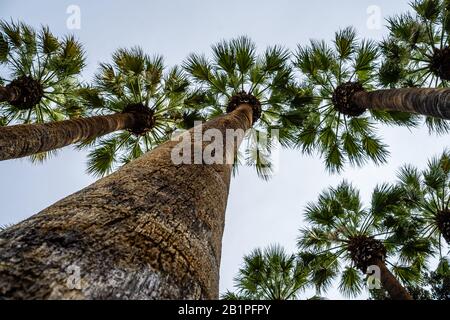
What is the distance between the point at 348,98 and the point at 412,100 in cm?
310

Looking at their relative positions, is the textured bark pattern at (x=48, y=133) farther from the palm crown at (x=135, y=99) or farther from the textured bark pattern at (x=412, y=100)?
the textured bark pattern at (x=412, y=100)

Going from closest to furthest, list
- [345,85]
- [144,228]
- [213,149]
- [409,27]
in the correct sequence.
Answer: [144,228] → [213,149] → [409,27] → [345,85]

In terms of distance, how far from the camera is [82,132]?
26.1ft

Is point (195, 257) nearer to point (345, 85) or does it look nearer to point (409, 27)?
point (345, 85)

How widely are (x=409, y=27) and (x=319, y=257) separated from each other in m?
7.02

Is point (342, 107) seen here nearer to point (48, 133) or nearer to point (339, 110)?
point (339, 110)

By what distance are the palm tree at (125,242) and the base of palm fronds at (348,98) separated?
833 centimetres

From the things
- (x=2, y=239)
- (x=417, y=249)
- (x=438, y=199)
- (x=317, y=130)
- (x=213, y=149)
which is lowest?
(x=2, y=239)

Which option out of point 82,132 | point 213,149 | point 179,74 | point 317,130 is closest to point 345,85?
point 317,130

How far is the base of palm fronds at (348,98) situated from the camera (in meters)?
9.45

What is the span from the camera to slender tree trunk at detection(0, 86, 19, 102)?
859 centimetres

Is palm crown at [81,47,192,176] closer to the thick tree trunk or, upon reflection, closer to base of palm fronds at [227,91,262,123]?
base of palm fronds at [227,91,262,123]

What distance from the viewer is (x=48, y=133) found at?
7.05 metres

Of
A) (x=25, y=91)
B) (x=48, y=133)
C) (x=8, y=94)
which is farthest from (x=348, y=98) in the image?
(x=8, y=94)
